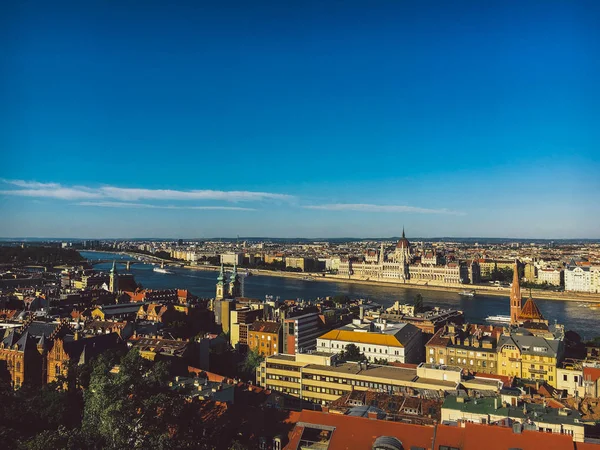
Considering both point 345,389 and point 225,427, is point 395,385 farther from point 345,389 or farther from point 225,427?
point 225,427

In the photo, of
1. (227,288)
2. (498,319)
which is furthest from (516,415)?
(227,288)

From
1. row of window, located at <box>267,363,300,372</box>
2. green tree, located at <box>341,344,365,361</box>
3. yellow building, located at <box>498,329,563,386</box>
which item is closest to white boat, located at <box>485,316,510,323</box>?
yellow building, located at <box>498,329,563,386</box>

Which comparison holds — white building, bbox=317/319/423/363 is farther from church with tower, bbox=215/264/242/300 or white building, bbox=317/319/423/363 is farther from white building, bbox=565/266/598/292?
white building, bbox=565/266/598/292

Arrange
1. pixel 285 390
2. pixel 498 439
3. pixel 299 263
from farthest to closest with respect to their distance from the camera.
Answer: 1. pixel 299 263
2. pixel 285 390
3. pixel 498 439

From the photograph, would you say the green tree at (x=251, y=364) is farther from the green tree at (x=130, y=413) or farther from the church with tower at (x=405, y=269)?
the church with tower at (x=405, y=269)

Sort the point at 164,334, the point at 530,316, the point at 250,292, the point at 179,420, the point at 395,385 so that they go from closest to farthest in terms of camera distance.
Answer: the point at 179,420 < the point at 395,385 < the point at 164,334 < the point at 530,316 < the point at 250,292

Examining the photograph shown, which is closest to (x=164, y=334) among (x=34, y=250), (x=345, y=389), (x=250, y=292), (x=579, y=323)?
(x=345, y=389)

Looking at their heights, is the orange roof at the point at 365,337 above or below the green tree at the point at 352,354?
above

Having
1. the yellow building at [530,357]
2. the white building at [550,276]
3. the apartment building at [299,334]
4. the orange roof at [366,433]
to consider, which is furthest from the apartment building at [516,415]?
the white building at [550,276]

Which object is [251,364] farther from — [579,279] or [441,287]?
[579,279]
